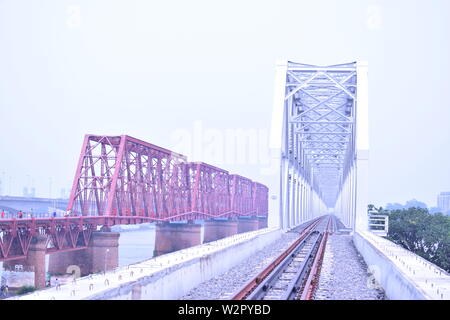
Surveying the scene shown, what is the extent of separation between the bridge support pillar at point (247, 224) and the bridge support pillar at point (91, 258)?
79.1 meters

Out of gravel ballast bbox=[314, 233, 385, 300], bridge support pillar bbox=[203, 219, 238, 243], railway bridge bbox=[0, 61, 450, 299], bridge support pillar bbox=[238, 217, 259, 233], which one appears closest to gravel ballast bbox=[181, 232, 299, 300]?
railway bridge bbox=[0, 61, 450, 299]

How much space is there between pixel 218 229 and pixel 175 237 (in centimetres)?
3062

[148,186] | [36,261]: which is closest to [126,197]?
[148,186]

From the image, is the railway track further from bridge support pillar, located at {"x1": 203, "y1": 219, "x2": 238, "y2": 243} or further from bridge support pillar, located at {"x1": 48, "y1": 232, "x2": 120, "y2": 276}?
bridge support pillar, located at {"x1": 203, "y1": 219, "x2": 238, "y2": 243}

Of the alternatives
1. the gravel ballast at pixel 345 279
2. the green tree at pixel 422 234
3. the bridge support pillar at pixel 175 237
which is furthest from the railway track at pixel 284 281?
the bridge support pillar at pixel 175 237

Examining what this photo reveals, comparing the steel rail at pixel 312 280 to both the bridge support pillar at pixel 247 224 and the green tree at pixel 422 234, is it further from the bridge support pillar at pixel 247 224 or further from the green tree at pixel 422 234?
the bridge support pillar at pixel 247 224

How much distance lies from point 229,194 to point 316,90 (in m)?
67.1

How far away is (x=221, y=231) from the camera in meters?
99.8

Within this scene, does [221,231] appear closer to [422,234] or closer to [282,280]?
[422,234]

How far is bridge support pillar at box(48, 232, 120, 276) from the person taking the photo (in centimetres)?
4091

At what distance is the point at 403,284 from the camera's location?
444 inches

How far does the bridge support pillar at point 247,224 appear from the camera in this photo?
122 m

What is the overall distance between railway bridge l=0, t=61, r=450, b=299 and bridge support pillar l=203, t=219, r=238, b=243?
292mm
